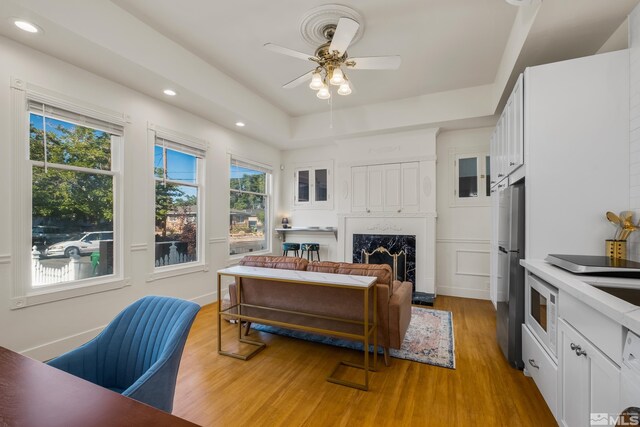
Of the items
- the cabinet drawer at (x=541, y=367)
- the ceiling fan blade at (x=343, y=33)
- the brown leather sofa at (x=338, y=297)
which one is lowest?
the cabinet drawer at (x=541, y=367)

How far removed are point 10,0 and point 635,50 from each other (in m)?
4.32

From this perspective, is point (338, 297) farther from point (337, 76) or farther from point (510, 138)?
point (510, 138)

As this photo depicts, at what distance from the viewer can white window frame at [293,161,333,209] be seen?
588cm

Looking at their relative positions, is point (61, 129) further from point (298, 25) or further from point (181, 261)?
point (298, 25)

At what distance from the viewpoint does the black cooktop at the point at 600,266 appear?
5.05ft

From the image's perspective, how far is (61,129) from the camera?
9.23 ft

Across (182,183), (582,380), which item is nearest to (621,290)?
(582,380)

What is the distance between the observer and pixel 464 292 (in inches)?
187

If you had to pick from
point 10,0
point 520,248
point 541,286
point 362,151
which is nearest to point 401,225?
point 362,151

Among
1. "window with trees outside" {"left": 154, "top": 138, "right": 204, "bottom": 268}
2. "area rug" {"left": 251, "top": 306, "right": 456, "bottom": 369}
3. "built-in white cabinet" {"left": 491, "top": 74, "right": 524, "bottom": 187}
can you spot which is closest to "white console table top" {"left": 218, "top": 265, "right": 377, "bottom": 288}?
"area rug" {"left": 251, "top": 306, "right": 456, "bottom": 369}

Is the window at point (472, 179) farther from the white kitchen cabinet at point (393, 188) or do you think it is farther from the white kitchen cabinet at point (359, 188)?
the white kitchen cabinet at point (359, 188)

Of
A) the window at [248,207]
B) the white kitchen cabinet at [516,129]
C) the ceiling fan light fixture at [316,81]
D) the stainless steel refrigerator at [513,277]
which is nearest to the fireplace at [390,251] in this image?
the window at [248,207]

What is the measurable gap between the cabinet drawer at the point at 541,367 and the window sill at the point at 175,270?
3.92m
